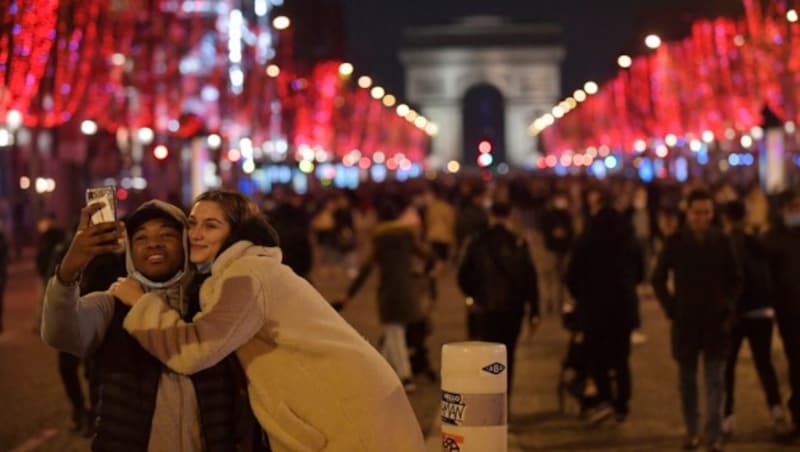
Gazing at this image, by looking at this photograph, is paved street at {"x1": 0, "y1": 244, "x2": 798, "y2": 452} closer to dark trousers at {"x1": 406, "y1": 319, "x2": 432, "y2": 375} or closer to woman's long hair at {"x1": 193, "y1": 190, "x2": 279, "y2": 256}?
dark trousers at {"x1": 406, "y1": 319, "x2": 432, "y2": 375}

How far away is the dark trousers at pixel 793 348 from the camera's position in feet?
37.7

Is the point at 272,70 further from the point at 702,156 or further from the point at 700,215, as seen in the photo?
the point at 700,215

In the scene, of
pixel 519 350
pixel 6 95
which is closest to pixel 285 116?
pixel 6 95

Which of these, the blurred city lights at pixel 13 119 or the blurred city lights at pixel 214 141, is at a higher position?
the blurred city lights at pixel 214 141

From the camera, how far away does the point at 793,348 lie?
11.6 m

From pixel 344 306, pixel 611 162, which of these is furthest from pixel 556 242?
pixel 611 162

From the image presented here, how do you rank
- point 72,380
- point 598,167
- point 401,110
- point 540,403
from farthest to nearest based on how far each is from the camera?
point 401,110, point 598,167, point 540,403, point 72,380

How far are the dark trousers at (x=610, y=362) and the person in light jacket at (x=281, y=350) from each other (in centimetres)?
694

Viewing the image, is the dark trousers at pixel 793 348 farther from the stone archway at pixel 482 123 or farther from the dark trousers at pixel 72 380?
the stone archway at pixel 482 123

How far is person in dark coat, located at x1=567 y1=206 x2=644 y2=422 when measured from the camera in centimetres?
1202

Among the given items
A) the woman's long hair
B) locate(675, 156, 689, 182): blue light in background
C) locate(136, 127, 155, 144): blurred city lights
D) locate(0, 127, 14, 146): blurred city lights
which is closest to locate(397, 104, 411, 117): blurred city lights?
locate(675, 156, 689, 182): blue light in background

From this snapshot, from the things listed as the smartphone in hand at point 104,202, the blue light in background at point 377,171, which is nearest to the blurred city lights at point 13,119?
the smartphone in hand at point 104,202

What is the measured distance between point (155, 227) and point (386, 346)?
350 inches

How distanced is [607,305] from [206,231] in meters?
7.00
